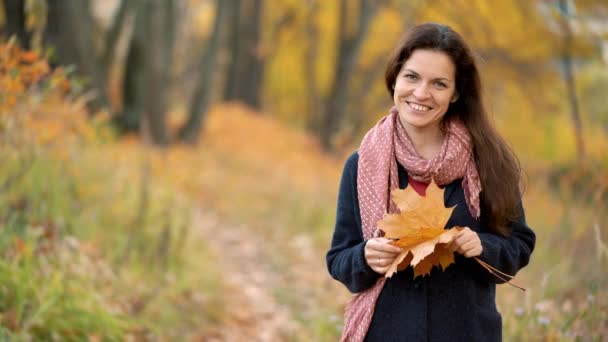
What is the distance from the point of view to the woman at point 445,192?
88.1 inches

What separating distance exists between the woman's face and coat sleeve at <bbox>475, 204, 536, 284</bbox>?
422mm

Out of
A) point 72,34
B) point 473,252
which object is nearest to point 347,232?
point 473,252

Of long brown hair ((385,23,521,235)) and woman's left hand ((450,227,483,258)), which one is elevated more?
long brown hair ((385,23,521,235))

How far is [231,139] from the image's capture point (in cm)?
1309

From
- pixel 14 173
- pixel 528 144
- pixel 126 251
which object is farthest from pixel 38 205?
pixel 528 144

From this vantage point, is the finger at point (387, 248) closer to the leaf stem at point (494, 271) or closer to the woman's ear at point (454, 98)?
the leaf stem at point (494, 271)

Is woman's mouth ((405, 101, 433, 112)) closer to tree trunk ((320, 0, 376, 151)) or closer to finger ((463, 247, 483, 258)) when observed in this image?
finger ((463, 247, 483, 258))

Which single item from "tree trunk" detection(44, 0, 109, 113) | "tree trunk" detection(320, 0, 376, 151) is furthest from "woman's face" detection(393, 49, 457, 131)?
"tree trunk" detection(320, 0, 376, 151)

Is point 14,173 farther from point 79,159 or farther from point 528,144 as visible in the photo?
point 528,144

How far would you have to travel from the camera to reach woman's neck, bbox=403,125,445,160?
2.35 meters

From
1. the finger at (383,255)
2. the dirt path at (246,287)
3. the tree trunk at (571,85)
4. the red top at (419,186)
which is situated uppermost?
the tree trunk at (571,85)

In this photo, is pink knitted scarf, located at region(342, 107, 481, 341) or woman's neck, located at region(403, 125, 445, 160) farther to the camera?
woman's neck, located at region(403, 125, 445, 160)

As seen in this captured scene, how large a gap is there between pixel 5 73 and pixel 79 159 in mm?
1403

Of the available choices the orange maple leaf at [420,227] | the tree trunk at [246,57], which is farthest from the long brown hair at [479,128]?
the tree trunk at [246,57]
